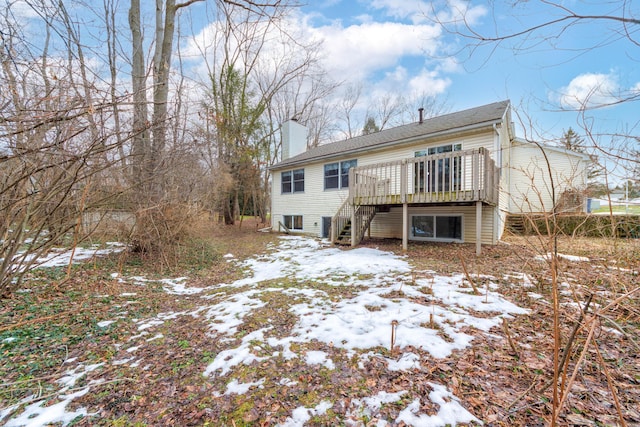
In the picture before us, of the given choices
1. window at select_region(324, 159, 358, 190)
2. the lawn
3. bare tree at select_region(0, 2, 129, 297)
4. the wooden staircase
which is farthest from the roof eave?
bare tree at select_region(0, 2, 129, 297)

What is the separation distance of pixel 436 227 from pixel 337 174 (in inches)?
195

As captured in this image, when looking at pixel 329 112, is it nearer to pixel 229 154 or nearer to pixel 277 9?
pixel 229 154

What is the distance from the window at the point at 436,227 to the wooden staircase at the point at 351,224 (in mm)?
1741

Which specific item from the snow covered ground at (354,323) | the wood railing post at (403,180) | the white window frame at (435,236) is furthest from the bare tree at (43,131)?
the white window frame at (435,236)

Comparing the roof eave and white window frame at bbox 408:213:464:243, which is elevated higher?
the roof eave

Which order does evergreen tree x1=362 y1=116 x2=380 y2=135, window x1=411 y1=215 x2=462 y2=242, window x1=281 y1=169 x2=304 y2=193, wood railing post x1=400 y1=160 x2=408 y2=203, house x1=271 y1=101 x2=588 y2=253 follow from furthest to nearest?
evergreen tree x1=362 y1=116 x2=380 y2=135 < window x1=281 y1=169 x2=304 y2=193 < window x1=411 y1=215 x2=462 y2=242 < wood railing post x1=400 y1=160 x2=408 y2=203 < house x1=271 y1=101 x2=588 y2=253

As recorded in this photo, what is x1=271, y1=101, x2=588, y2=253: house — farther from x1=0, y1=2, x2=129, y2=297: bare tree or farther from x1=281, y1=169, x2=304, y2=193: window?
x1=0, y1=2, x2=129, y2=297: bare tree

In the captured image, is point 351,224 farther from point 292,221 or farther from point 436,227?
point 292,221

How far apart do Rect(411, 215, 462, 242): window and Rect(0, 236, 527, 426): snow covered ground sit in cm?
446

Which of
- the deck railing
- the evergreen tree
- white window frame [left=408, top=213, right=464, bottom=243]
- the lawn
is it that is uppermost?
the evergreen tree

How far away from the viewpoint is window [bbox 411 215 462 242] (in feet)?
31.3

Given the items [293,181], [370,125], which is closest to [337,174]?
[293,181]

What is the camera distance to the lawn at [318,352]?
2061 millimetres

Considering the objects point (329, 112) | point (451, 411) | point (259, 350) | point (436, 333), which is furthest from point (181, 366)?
point (329, 112)
